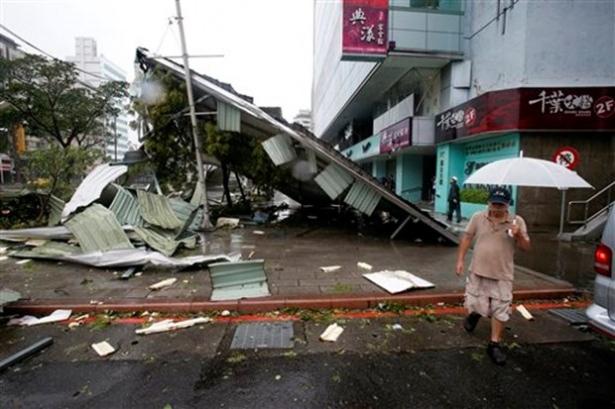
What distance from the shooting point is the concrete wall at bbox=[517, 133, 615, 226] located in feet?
36.4

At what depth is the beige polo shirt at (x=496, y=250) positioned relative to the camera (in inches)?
132

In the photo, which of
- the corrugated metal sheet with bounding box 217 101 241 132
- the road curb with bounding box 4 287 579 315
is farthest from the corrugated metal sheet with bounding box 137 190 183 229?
the road curb with bounding box 4 287 579 315

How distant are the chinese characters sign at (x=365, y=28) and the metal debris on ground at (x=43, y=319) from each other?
12377 millimetres

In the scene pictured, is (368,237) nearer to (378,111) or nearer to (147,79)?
(147,79)

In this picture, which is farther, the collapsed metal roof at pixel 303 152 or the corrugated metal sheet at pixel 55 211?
the corrugated metal sheet at pixel 55 211

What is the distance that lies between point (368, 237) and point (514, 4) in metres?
A: 9.49

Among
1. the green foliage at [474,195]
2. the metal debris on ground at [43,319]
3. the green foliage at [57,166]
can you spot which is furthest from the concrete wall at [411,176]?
the metal debris on ground at [43,319]

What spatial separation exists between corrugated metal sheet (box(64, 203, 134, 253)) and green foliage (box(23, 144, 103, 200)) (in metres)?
3.80

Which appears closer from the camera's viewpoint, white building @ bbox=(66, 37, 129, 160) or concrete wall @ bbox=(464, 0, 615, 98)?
concrete wall @ bbox=(464, 0, 615, 98)

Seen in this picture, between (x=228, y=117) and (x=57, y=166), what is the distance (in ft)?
17.0

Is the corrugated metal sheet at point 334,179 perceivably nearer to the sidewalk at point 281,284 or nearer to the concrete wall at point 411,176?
the sidewalk at point 281,284

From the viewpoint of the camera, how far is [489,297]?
3.46 m

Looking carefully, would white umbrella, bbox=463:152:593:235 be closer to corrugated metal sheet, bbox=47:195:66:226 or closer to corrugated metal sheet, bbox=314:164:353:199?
corrugated metal sheet, bbox=314:164:353:199

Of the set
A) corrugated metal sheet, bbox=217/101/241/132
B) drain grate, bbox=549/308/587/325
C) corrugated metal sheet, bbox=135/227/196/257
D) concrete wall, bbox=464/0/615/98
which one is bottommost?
drain grate, bbox=549/308/587/325
